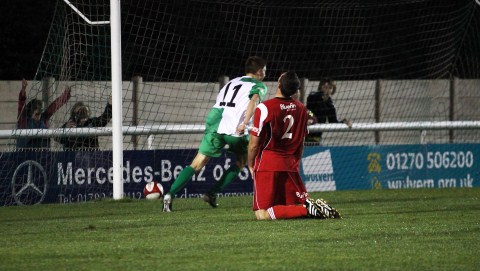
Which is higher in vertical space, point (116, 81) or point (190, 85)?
point (190, 85)

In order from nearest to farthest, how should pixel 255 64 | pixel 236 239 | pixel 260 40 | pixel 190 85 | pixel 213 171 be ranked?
pixel 236 239
pixel 255 64
pixel 213 171
pixel 190 85
pixel 260 40

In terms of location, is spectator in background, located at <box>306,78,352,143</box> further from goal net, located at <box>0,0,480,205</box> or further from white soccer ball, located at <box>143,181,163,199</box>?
white soccer ball, located at <box>143,181,163,199</box>

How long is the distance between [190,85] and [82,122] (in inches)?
127

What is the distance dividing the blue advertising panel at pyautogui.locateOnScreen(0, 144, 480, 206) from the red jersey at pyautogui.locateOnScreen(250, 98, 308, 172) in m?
5.16

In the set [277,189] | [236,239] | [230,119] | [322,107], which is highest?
[322,107]

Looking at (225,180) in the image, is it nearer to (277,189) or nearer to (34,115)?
(277,189)

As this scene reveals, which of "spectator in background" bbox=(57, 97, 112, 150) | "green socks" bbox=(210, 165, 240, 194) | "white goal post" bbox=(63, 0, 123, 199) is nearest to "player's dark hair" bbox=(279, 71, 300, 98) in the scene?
"green socks" bbox=(210, 165, 240, 194)

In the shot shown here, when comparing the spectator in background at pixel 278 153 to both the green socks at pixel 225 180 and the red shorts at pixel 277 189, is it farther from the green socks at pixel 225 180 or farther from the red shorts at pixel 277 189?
the green socks at pixel 225 180

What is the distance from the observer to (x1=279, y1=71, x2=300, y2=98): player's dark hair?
38.9ft

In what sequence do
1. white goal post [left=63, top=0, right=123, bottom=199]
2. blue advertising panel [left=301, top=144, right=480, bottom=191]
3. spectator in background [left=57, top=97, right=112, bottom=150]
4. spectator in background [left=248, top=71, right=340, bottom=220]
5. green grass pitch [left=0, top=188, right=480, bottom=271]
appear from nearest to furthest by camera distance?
green grass pitch [left=0, top=188, right=480, bottom=271]
spectator in background [left=248, top=71, right=340, bottom=220]
white goal post [left=63, top=0, right=123, bottom=199]
spectator in background [left=57, top=97, right=112, bottom=150]
blue advertising panel [left=301, top=144, right=480, bottom=191]

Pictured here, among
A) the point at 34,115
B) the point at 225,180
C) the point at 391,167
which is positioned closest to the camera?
the point at 225,180

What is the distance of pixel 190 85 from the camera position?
1919 centimetres

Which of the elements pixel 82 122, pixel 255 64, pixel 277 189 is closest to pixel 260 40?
pixel 82 122

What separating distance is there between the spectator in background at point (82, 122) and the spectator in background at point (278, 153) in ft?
16.0
